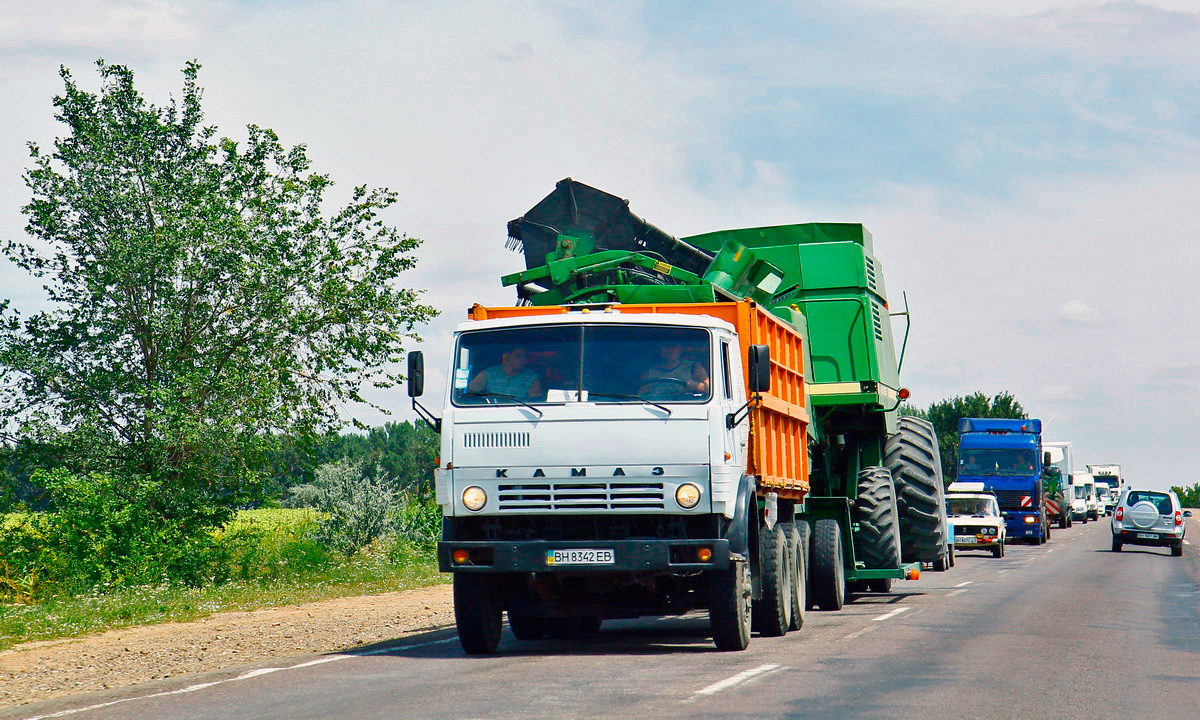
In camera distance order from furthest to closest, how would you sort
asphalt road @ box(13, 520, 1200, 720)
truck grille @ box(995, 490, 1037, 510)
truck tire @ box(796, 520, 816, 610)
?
1. truck grille @ box(995, 490, 1037, 510)
2. truck tire @ box(796, 520, 816, 610)
3. asphalt road @ box(13, 520, 1200, 720)

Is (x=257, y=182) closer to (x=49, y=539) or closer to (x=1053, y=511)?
(x=49, y=539)

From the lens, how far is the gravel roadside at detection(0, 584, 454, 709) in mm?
11883

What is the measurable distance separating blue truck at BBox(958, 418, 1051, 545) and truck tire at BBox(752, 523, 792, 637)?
32323 mm

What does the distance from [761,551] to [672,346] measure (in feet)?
8.30

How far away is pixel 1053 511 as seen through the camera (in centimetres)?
5781

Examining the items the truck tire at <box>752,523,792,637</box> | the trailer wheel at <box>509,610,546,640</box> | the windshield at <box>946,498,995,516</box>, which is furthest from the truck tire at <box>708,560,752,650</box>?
the windshield at <box>946,498,995,516</box>

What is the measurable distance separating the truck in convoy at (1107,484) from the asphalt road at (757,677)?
76030mm

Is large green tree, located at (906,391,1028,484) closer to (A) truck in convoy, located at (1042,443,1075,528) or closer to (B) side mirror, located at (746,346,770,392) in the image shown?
(A) truck in convoy, located at (1042,443,1075,528)

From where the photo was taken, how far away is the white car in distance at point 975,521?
124 ft

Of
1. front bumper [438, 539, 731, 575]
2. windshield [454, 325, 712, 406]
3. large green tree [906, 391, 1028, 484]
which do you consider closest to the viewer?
front bumper [438, 539, 731, 575]

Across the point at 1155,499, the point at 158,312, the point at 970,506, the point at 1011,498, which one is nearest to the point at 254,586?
the point at 158,312

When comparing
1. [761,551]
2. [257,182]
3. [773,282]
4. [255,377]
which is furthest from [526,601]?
[257,182]

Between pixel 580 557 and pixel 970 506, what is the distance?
2932cm

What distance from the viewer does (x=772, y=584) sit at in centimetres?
1356
